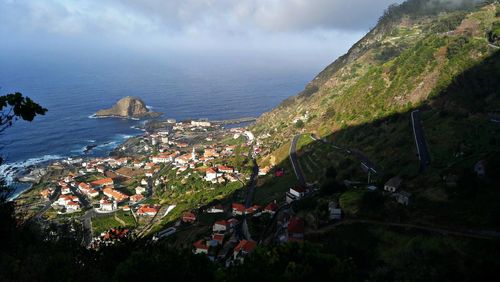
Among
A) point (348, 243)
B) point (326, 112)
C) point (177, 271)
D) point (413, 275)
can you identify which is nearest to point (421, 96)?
point (326, 112)

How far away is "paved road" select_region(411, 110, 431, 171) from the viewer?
3484 cm

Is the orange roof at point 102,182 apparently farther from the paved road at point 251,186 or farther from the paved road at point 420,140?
the paved road at point 420,140

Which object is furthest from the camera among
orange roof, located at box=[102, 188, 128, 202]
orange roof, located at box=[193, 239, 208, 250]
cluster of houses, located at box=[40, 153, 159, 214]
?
orange roof, located at box=[102, 188, 128, 202]

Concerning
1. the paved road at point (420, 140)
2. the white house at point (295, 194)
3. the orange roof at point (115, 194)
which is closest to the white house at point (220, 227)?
the white house at point (295, 194)

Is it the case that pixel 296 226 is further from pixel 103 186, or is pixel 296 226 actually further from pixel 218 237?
pixel 103 186

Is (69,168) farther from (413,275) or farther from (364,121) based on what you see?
(413,275)

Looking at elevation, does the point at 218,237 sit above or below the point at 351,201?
below

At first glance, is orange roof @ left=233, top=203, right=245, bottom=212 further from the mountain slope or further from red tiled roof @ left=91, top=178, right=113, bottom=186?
red tiled roof @ left=91, top=178, right=113, bottom=186

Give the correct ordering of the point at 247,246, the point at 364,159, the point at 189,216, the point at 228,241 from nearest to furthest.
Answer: the point at 247,246 → the point at 228,241 → the point at 364,159 → the point at 189,216

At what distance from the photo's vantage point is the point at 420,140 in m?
39.2

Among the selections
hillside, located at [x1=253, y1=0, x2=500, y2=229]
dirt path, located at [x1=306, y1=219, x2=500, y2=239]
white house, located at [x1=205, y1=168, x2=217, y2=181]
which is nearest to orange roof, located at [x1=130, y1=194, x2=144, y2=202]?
white house, located at [x1=205, y1=168, x2=217, y2=181]

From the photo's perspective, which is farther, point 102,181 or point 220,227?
point 102,181

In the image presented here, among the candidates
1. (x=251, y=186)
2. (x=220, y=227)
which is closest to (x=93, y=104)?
(x=251, y=186)

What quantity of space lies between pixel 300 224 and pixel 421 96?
97.6 feet
